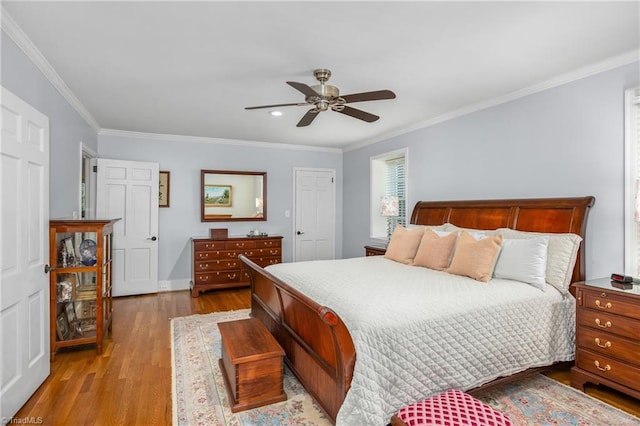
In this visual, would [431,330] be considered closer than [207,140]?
Yes

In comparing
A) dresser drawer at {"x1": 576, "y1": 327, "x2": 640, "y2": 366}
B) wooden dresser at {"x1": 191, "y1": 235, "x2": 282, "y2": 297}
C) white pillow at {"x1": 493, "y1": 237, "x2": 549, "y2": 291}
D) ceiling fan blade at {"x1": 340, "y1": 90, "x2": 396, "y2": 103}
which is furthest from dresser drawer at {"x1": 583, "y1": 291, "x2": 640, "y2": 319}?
wooden dresser at {"x1": 191, "y1": 235, "x2": 282, "y2": 297}

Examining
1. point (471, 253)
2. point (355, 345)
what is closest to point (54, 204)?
point (355, 345)

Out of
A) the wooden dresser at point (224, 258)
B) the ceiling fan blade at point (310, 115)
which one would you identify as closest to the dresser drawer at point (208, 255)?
the wooden dresser at point (224, 258)

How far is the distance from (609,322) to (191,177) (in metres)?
5.42

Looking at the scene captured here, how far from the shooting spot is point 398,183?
5629mm

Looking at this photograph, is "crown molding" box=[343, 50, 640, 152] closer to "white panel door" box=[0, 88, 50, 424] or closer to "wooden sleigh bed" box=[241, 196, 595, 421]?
"wooden sleigh bed" box=[241, 196, 595, 421]

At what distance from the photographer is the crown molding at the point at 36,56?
213 cm

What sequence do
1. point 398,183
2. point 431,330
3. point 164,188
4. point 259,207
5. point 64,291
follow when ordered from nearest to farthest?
point 431,330, point 64,291, point 164,188, point 398,183, point 259,207

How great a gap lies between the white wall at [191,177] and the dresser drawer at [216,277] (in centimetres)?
54

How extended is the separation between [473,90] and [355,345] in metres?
2.84

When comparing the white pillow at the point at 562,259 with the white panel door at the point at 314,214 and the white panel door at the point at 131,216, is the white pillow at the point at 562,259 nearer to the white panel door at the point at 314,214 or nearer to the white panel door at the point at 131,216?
the white panel door at the point at 314,214

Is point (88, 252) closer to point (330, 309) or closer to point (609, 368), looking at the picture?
point (330, 309)

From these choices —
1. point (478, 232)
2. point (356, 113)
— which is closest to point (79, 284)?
point (356, 113)

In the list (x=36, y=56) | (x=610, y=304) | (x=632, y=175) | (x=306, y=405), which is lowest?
(x=306, y=405)
